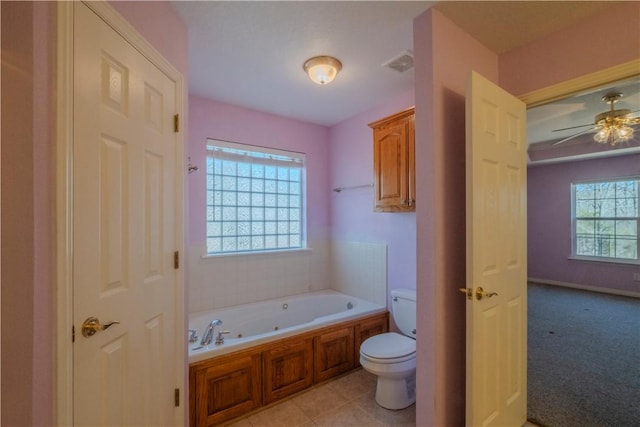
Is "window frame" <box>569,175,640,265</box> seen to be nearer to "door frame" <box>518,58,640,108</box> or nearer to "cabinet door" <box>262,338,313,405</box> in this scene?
"door frame" <box>518,58,640,108</box>

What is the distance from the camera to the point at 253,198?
3.17 meters

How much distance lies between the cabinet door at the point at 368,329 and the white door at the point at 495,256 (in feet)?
3.83

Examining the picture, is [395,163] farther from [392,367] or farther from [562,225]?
[562,225]

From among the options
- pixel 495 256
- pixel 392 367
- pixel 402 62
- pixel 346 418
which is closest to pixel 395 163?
pixel 402 62

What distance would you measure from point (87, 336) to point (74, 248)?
0.32m

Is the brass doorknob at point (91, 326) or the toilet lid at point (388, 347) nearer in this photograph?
the brass doorknob at point (91, 326)

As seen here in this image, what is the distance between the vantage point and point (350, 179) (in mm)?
3268

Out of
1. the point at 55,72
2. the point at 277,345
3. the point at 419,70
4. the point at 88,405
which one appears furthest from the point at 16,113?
the point at 277,345

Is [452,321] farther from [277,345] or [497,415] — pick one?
[277,345]

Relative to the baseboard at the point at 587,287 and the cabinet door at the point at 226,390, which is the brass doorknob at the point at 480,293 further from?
the baseboard at the point at 587,287

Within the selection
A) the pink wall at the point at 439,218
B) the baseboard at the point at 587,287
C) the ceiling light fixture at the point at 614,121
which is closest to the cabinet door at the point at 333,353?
the pink wall at the point at 439,218

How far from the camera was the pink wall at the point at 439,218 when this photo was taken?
1549 mm

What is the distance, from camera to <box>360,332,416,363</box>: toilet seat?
1975mm

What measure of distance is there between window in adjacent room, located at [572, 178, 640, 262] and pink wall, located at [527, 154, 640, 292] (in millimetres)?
139
